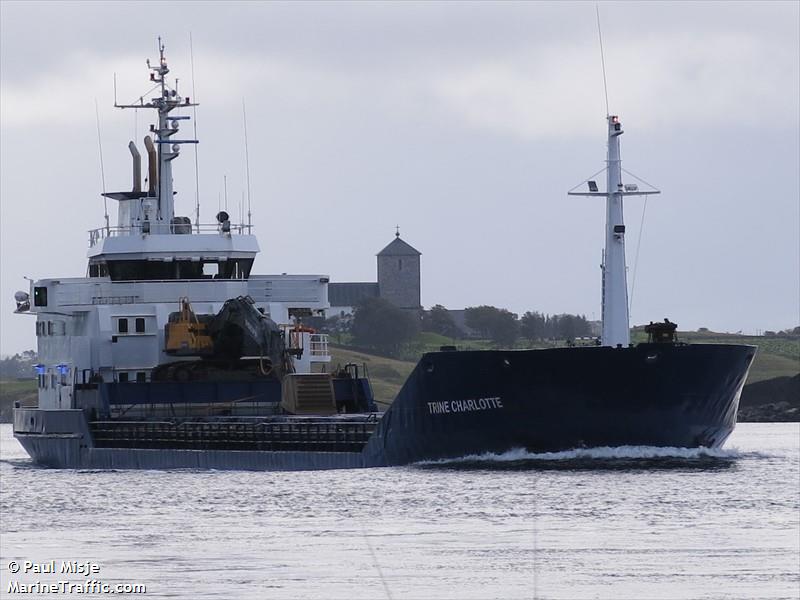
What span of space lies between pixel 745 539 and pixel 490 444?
45.2 ft

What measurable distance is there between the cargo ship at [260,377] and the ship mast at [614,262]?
0.04 meters

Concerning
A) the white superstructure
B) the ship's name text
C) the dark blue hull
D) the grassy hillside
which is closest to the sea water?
the dark blue hull

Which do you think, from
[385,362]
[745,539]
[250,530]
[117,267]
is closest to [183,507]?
[250,530]

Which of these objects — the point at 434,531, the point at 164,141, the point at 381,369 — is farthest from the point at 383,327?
the point at 434,531

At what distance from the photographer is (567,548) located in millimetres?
30703

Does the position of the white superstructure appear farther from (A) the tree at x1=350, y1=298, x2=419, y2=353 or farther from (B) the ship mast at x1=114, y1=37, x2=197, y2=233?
(A) the tree at x1=350, y1=298, x2=419, y2=353

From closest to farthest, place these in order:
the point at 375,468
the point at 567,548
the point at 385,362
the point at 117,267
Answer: the point at 567,548 < the point at 375,468 < the point at 117,267 < the point at 385,362

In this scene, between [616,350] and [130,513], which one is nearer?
[130,513]

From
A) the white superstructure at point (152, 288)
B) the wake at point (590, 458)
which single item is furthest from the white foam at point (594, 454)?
the white superstructure at point (152, 288)

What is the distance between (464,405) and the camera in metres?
45.0

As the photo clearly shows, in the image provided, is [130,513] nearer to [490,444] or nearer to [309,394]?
[490,444]

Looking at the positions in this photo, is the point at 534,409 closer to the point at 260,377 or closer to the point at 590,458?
the point at 590,458

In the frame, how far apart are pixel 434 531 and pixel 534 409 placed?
38.6 feet

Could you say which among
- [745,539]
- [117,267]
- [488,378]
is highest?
[117,267]
